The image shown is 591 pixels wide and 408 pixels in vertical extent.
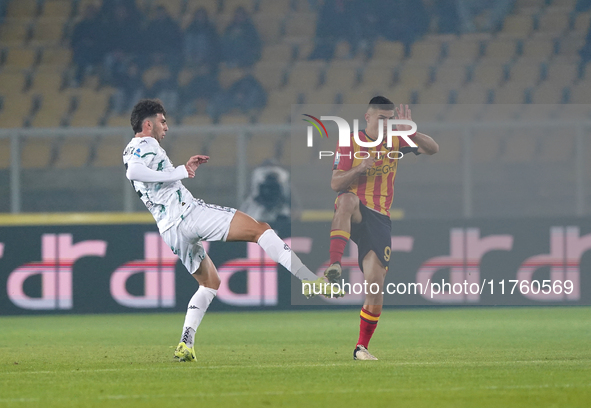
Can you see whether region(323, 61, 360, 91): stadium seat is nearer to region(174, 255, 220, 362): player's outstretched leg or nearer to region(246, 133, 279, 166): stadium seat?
region(246, 133, 279, 166): stadium seat

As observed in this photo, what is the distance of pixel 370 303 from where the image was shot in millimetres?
7145

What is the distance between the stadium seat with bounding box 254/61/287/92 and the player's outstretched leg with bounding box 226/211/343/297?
9.35 meters

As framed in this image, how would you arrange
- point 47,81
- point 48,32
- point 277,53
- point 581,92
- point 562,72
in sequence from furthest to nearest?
point 48,32 → point 277,53 → point 47,81 → point 562,72 → point 581,92

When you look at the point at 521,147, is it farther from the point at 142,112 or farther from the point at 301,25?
the point at 301,25

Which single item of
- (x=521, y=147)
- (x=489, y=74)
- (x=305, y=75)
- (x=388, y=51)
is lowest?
(x=521, y=147)

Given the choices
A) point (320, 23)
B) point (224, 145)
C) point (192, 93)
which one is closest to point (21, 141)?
point (224, 145)

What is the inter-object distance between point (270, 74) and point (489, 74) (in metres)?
3.72

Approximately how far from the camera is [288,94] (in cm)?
1589

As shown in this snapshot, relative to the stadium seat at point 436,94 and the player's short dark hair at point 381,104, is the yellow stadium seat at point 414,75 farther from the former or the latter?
the player's short dark hair at point 381,104

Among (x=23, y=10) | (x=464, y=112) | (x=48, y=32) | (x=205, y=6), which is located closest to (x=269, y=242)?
(x=464, y=112)

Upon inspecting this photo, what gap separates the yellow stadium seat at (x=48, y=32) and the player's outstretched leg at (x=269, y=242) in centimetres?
1124

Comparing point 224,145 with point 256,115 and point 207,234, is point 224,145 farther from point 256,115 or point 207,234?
point 207,234

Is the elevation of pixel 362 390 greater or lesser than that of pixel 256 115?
lesser

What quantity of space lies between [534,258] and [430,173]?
5.69ft
